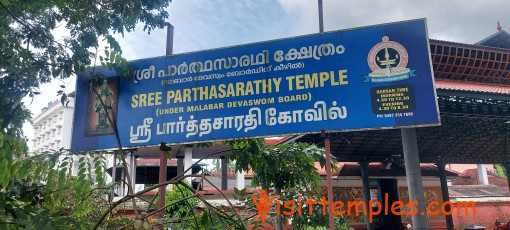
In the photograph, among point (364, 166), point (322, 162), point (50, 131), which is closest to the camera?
A: point (322, 162)

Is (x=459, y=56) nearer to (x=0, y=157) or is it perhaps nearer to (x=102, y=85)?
(x=102, y=85)

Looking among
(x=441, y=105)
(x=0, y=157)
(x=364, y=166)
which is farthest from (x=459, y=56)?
(x=0, y=157)

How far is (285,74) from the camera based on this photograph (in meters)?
4.21

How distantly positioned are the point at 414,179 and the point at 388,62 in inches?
287

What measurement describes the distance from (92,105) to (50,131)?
6963 cm

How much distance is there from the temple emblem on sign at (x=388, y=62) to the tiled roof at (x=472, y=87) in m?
8.02

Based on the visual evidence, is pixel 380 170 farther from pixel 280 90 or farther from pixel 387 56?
pixel 280 90

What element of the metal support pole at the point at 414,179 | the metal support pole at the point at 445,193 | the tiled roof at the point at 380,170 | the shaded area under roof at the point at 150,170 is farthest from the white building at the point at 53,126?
the metal support pole at the point at 414,179

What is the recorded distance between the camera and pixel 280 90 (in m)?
4.17

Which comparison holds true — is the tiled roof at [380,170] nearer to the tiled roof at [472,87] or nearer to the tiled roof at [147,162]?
the tiled roof at [472,87]

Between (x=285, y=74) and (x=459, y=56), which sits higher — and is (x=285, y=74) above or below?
below

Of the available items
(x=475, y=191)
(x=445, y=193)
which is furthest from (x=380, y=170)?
(x=475, y=191)

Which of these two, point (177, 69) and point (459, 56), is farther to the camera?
point (459, 56)

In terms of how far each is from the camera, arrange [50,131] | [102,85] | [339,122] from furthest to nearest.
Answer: [50,131], [102,85], [339,122]
